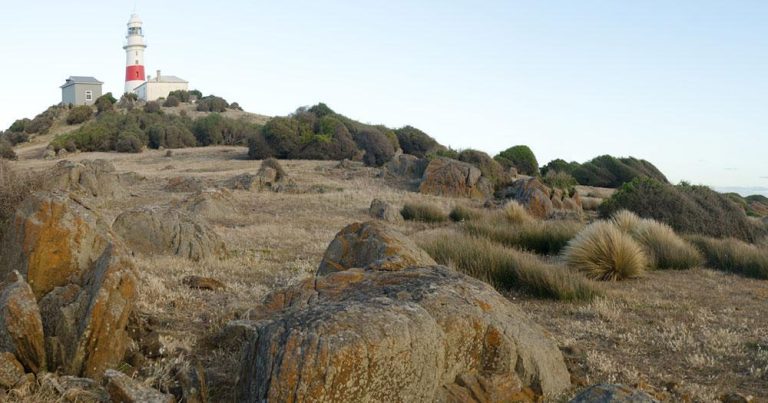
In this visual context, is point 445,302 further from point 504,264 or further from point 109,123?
point 109,123

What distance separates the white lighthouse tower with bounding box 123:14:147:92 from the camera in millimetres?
72375

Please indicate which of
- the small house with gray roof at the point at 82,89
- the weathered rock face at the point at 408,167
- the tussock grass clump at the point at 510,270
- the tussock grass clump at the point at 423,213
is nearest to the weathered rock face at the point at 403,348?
the tussock grass clump at the point at 510,270

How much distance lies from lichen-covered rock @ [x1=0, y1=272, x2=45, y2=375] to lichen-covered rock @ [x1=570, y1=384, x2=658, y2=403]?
3.47 m

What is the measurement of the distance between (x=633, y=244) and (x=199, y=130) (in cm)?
3909

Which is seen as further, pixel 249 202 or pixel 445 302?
pixel 249 202

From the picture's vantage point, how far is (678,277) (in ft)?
33.5

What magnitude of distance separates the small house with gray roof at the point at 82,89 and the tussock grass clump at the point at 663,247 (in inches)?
2532

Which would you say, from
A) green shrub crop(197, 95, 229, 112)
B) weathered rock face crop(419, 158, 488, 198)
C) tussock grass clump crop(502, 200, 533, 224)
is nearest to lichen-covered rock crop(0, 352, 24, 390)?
tussock grass clump crop(502, 200, 533, 224)

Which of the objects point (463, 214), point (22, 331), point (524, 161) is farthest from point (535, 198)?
point (22, 331)

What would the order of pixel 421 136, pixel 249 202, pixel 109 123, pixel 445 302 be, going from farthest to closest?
pixel 109 123 → pixel 421 136 → pixel 249 202 → pixel 445 302

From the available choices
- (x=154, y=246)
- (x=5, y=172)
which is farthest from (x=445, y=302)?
(x=5, y=172)

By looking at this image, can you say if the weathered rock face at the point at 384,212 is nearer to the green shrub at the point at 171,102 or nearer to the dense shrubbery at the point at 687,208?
the dense shrubbery at the point at 687,208

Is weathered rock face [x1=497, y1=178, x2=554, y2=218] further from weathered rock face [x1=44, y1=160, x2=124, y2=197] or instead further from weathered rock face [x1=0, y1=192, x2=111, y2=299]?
weathered rock face [x1=0, y1=192, x2=111, y2=299]

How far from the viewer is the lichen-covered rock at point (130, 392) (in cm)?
383
